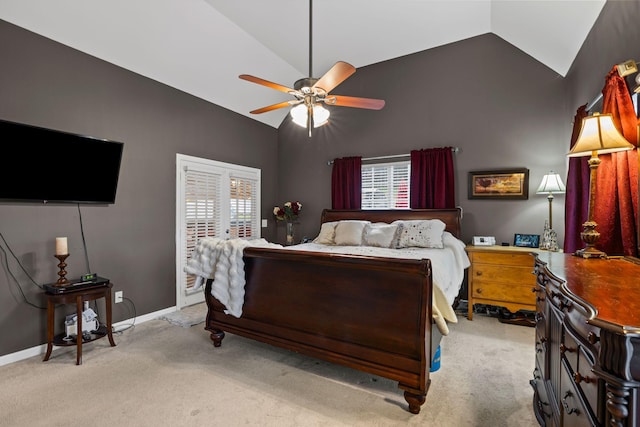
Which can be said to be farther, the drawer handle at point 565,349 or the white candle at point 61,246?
the white candle at point 61,246

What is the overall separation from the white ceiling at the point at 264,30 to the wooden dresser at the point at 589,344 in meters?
2.60

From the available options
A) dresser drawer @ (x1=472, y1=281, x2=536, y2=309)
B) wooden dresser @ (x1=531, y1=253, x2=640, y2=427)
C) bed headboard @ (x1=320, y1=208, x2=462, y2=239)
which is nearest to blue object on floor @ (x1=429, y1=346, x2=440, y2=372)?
wooden dresser @ (x1=531, y1=253, x2=640, y2=427)

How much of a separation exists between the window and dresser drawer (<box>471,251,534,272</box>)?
1.34 metres

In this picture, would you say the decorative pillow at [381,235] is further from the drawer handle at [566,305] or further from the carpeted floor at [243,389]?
the drawer handle at [566,305]

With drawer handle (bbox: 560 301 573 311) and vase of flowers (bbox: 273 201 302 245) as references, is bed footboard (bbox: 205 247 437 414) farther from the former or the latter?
vase of flowers (bbox: 273 201 302 245)

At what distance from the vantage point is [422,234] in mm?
3857

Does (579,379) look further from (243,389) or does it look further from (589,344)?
(243,389)

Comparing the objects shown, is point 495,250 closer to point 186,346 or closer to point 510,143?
point 510,143

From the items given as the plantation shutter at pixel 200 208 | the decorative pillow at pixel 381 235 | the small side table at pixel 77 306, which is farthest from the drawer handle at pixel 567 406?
the plantation shutter at pixel 200 208

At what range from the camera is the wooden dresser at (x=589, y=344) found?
28.3 inches

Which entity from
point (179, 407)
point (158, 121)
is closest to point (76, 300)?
point (179, 407)

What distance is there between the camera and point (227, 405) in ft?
6.77

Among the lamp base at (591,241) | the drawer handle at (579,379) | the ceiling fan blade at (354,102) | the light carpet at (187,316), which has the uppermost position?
the ceiling fan blade at (354,102)

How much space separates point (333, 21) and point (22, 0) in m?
2.98
